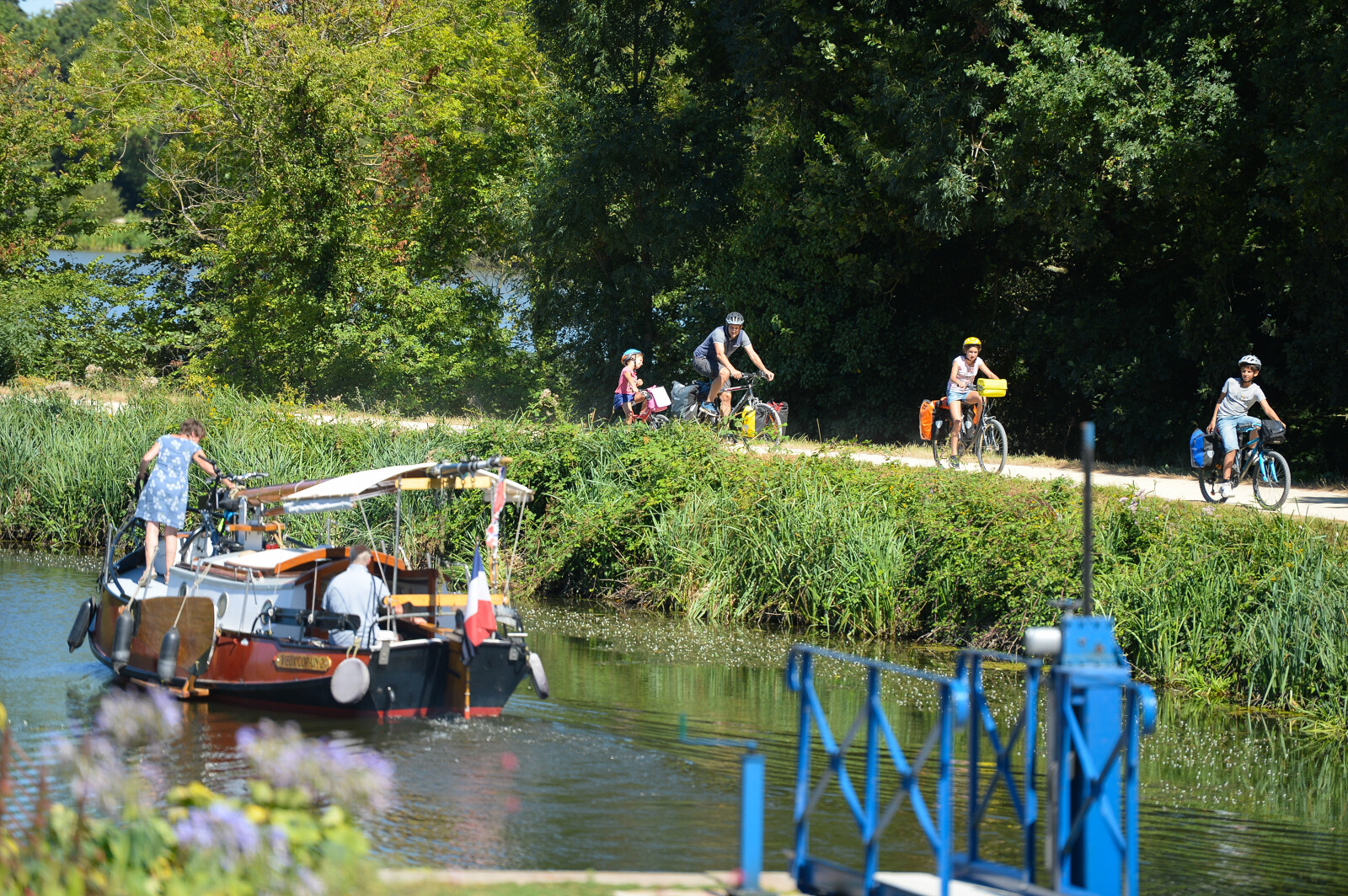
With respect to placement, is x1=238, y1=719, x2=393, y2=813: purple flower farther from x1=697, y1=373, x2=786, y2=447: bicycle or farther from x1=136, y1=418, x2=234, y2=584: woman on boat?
x1=697, y1=373, x2=786, y2=447: bicycle

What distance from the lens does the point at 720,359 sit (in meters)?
21.3

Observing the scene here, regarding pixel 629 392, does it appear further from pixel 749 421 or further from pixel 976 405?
pixel 976 405

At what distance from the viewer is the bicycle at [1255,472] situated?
56.7 ft

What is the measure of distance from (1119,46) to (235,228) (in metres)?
22.7

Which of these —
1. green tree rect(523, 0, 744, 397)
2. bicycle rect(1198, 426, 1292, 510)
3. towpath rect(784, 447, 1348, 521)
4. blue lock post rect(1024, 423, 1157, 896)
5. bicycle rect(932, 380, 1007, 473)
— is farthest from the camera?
green tree rect(523, 0, 744, 397)

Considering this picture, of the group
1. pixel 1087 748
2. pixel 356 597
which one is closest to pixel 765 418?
pixel 356 597

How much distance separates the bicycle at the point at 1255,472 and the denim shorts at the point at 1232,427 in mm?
48

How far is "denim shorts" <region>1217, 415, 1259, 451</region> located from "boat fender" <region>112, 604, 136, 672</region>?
13.0m

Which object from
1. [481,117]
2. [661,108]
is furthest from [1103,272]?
[481,117]

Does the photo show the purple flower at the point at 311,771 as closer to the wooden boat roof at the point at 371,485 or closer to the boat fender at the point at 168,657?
the wooden boat roof at the point at 371,485

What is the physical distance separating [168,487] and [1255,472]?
43.3ft

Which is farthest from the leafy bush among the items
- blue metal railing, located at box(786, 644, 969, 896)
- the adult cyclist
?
the adult cyclist

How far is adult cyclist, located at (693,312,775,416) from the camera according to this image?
838 inches

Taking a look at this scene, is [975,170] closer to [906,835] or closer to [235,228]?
[906,835]
